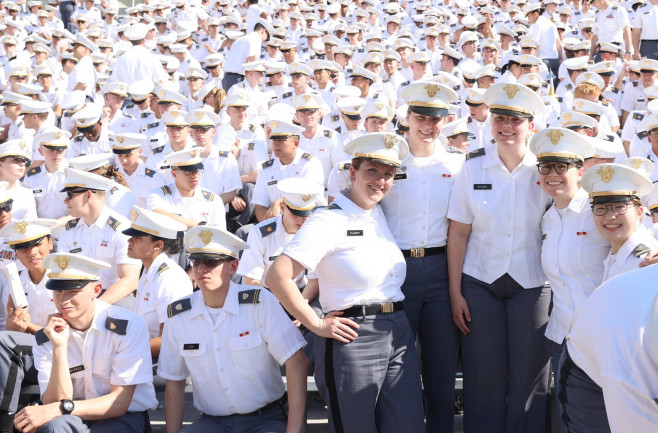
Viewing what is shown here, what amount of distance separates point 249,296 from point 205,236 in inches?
14.4

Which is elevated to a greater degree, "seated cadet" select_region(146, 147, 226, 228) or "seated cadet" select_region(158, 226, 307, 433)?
"seated cadet" select_region(146, 147, 226, 228)

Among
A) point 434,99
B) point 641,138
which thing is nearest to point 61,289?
point 434,99

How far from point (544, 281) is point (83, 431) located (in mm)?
2296

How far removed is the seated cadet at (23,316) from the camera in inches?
178

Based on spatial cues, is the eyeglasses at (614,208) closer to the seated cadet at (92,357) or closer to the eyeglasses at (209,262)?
the eyeglasses at (209,262)

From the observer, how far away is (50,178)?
25.5 ft

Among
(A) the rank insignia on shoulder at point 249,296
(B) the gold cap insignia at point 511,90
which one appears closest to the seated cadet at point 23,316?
(A) the rank insignia on shoulder at point 249,296

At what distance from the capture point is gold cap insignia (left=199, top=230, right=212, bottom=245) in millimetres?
4039

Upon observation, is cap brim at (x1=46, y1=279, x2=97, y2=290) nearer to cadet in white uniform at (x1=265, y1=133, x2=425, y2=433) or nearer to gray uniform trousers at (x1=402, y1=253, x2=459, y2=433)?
cadet in white uniform at (x1=265, y1=133, x2=425, y2=433)

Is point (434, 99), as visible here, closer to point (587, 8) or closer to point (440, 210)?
point (440, 210)

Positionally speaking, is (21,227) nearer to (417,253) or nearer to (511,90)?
(417,253)

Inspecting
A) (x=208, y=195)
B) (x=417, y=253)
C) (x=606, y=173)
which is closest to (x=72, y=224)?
(x=208, y=195)

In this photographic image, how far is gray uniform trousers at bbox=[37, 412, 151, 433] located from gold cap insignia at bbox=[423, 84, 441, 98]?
2142mm

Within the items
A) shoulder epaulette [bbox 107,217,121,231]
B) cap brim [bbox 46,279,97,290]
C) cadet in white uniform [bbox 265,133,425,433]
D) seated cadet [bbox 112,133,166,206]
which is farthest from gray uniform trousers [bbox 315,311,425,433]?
seated cadet [bbox 112,133,166,206]
